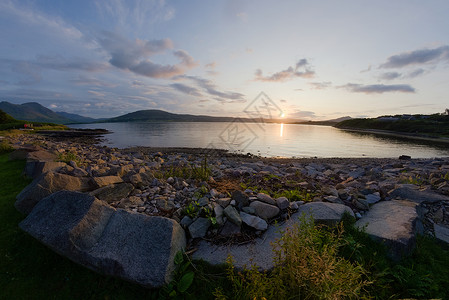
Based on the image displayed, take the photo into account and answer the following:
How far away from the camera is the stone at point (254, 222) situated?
4.95 metres

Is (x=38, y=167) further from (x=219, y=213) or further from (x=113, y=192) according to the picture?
(x=219, y=213)

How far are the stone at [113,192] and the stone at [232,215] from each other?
3377 millimetres

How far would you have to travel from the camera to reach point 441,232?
202 inches

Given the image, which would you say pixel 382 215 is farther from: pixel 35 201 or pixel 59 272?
pixel 35 201

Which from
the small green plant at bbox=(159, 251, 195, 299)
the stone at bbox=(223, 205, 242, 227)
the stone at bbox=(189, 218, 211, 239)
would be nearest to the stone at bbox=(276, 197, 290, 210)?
the stone at bbox=(223, 205, 242, 227)

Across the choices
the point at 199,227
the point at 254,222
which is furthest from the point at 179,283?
the point at 254,222

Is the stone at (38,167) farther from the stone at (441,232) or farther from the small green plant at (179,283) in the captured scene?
the stone at (441,232)

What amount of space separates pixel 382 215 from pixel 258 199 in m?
3.59

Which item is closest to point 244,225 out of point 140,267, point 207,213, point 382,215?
point 207,213

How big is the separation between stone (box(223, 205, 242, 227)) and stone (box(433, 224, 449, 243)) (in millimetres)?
5094

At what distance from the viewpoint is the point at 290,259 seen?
10.0 ft

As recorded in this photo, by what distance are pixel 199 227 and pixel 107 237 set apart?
2.00 metres

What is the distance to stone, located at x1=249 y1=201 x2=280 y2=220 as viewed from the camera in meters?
5.41

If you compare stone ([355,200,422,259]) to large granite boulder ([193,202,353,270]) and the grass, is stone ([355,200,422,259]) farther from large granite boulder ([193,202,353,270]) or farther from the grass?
large granite boulder ([193,202,353,270])
